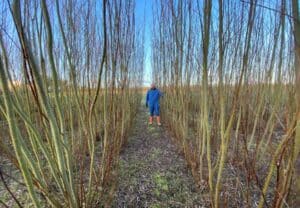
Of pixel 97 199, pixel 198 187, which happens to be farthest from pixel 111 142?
pixel 198 187

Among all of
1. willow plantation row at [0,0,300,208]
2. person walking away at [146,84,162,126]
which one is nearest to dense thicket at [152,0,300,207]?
willow plantation row at [0,0,300,208]

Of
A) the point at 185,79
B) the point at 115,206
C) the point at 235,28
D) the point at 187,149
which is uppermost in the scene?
the point at 235,28

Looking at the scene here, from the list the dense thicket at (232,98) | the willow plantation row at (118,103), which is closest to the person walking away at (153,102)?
the willow plantation row at (118,103)

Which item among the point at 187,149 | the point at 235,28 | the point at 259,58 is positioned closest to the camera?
the point at 235,28

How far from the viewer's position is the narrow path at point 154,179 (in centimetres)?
216

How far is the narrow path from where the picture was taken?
216 centimetres

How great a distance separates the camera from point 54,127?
118cm

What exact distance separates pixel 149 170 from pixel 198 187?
0.74 metres

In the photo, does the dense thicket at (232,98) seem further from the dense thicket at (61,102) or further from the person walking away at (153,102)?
the person walking away at (153,102)

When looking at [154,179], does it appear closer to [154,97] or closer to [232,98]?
[232,98]

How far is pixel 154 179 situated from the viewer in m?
2.62

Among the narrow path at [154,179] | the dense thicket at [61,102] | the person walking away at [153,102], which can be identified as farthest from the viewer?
the person walking away at [153,102]

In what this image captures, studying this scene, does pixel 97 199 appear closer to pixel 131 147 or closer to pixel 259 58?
pixel 131 147

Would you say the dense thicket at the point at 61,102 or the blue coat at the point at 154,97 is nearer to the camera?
the dense thicket at the point at 61,102
